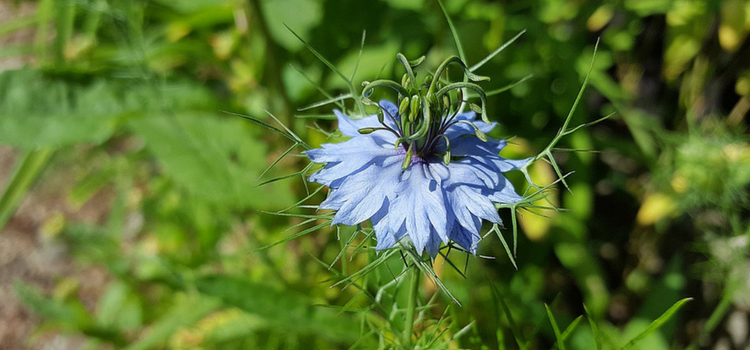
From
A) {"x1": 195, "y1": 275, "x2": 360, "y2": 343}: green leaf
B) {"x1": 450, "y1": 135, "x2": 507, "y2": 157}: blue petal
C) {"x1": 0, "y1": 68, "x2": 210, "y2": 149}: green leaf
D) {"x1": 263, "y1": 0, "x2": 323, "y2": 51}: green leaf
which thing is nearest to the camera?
{"x1": 450, "y1": 135, "x2": 507, "y2": 157}: blue petal

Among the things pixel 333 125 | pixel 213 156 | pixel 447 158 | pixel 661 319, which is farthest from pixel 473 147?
pixel 333 125

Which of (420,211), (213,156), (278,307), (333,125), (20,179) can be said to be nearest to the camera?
(420,211)

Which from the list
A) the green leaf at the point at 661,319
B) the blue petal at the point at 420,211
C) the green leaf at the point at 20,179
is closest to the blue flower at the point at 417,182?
the blue petal at the point at 420,211

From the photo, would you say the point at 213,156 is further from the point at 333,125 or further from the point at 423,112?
the point at 423,112

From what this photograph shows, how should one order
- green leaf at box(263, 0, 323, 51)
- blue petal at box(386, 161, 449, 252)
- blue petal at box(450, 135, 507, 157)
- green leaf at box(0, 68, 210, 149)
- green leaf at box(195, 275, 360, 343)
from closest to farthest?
blue petal at box(386, 161, 449, 252)
blue petal at box(450, 135, 507, 157)
green leaf at box(195, 275, 360, 343)
green leaf at box(0, 68, 210, 149)
green leaf at box(263, 0, 323, 51)

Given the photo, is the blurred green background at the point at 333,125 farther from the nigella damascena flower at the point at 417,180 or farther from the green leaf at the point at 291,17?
the nigella damascena flower at the point at 417,180

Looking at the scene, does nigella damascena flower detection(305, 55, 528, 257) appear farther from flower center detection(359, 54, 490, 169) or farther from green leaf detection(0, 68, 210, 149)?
green leaf detection(0, 68, 210, 149)

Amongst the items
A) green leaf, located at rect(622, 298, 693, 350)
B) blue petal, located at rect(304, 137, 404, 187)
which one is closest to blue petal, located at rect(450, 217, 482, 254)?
blue petal, located at rect(304, 137, 404, 187)
